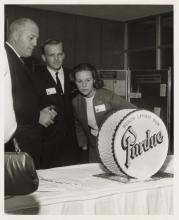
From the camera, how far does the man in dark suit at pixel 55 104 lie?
8.14 feet

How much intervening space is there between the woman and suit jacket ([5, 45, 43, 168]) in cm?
28

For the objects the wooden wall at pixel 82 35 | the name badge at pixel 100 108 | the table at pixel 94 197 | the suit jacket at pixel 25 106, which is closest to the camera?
the table at pixel 94 197

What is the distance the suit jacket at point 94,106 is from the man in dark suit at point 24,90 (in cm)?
23

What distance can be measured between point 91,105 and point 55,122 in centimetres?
38

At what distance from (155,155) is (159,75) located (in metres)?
4.07

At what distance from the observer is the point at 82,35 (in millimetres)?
5695

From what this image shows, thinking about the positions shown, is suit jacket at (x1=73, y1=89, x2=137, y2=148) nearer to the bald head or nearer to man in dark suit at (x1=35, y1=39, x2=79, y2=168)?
man in dark suit at (x1=35, y1=39, x2=79, y2=168)

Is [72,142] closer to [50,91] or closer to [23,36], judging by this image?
[50,91]

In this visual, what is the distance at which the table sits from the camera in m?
1.21

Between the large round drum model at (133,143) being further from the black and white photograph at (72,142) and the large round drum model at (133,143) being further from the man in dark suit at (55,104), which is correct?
the man in dark suit at (55,104)

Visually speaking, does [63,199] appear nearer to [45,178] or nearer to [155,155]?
[45,178]

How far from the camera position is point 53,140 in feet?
8.19

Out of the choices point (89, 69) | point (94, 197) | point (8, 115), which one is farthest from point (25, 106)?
point (94, 197)

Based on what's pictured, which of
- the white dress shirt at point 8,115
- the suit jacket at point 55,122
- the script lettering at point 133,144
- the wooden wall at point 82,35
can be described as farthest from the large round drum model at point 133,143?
the wooden wall at point 82,35
